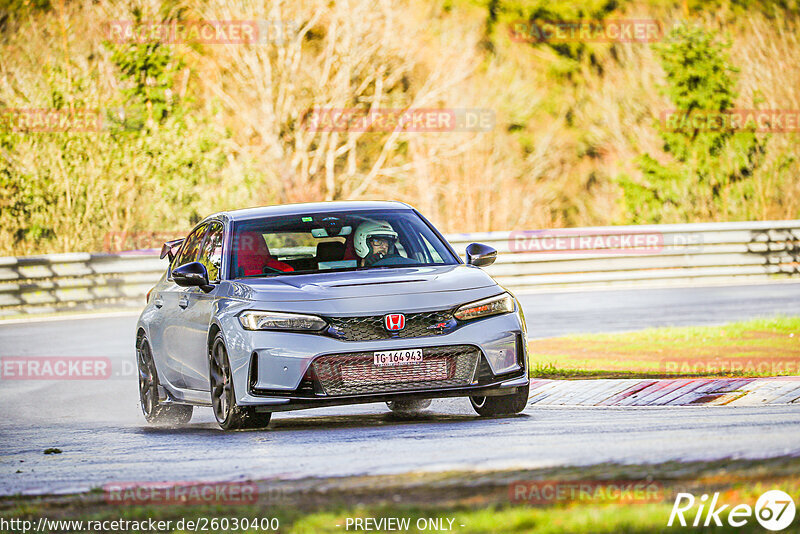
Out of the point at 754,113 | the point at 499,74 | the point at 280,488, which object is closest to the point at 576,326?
the point at 280,488

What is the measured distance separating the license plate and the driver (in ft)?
4.52

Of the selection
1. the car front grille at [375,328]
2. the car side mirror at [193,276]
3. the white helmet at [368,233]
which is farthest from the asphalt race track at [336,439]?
the white helmet at [368,233]

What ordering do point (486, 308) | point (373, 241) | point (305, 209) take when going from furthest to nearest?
point (305, 209) < point (373, 241) < point (486, 308)

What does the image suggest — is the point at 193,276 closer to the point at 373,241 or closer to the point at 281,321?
the point at 281,321

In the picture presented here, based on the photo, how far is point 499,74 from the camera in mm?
42344

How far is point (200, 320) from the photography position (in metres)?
10.8

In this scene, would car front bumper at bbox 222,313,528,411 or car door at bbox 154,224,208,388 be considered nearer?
car front bumper at bbox 222,313,528,411

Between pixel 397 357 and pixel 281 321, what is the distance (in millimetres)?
799

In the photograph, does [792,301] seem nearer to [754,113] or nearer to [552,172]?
[754,113]

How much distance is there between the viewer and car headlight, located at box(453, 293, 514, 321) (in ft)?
32.6

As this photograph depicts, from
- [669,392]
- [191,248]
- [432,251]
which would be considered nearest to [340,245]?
[432,251]

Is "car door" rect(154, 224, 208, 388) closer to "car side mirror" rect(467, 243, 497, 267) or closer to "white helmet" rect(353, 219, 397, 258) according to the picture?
"white helmet" rect(353, 219, 397, 258)

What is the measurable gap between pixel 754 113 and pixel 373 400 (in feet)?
85.3

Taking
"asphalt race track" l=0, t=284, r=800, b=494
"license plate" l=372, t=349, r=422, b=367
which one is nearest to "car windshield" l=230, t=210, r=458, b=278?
"asphalt race track" l=0, t=284, r=800, b=494
